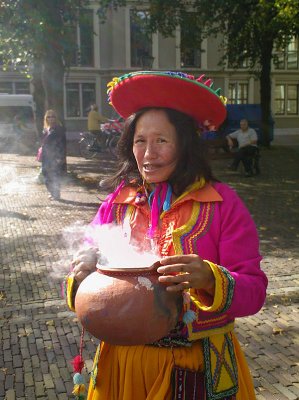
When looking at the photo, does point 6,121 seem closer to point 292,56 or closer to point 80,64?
point 80,64

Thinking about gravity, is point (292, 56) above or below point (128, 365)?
above

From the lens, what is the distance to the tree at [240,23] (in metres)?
16.2

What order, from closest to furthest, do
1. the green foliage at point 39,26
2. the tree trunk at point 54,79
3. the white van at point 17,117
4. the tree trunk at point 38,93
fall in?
the green foliage at point 39,26 < the tree trunk at point 54,79 < the tree trunk at point 38,93 < the white van at point 17,117

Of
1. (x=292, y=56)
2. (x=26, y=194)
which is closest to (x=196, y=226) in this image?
(x=26, y=194)

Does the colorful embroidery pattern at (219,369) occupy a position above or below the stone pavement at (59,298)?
above

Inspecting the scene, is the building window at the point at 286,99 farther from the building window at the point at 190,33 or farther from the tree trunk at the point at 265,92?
the building window at the point at 190,33

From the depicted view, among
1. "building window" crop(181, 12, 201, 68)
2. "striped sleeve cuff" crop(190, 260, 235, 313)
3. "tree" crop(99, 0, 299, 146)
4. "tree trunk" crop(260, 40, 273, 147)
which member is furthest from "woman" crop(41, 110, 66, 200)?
"tree trunk" crop(260, 40, 273, 147)

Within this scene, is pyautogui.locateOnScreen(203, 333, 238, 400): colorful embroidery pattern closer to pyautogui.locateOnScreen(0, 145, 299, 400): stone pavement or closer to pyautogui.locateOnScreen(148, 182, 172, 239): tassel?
pyautogui.locateOnScreen(148, 182, 172, 239): tassel

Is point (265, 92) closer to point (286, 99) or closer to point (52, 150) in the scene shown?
point (52, 150)

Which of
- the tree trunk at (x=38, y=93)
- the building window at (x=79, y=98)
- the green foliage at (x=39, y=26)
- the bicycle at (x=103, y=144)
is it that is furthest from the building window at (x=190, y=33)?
the building window at (x=79, y=98)

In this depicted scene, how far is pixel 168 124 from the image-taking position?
191cm

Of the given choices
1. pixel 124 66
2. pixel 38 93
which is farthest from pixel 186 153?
pixel 124 66

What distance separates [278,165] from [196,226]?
15.3 metres

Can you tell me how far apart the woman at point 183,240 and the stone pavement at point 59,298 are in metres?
1.77
